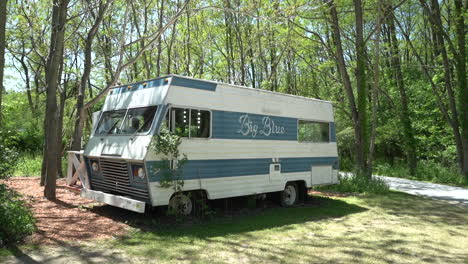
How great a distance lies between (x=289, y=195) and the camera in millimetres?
10625

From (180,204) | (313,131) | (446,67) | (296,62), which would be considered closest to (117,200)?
(180,204)

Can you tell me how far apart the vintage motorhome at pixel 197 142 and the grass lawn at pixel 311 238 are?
770 mm

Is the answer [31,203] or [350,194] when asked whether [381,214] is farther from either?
[31,203]

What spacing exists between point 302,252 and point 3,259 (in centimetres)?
435

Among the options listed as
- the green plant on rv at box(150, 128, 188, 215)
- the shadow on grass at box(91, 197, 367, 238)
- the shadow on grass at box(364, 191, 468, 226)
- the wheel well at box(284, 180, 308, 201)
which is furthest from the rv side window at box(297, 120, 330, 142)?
the green plant on rv at box(150, 128, 188, 215)

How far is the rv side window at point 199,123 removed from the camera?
26.1ft

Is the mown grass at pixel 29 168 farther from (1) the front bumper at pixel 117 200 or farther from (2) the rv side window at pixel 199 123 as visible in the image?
(2) the rv side window at pixel 199 123

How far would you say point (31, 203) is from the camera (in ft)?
29.3

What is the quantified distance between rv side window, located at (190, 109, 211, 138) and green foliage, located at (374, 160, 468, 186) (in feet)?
46.8

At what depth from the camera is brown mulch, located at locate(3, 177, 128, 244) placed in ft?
21.4

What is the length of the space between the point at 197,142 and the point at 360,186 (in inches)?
313

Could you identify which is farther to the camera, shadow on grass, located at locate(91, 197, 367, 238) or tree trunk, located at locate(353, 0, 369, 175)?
tree trunk, located at locate(353, 0, 369, 175)

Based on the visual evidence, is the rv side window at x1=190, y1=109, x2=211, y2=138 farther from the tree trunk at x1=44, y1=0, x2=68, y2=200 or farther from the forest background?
the forest background

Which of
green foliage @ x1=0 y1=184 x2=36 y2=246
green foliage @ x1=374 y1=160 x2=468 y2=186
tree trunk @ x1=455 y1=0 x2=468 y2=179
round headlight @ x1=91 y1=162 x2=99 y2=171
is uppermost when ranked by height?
tree trunk @ x1=455 y1=0 x2=468 y2=179
